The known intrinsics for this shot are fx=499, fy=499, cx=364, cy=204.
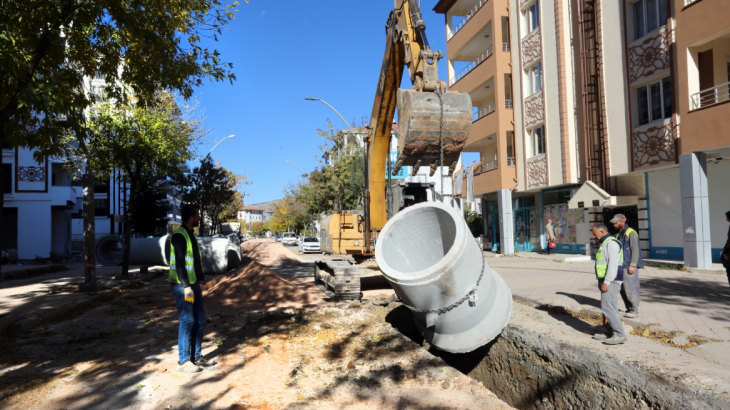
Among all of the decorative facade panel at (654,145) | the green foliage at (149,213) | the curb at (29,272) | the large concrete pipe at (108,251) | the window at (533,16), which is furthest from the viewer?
the green foliage at (149,213)

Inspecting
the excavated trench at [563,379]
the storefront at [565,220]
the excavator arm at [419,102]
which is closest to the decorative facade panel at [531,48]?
the storefront at [565,220]

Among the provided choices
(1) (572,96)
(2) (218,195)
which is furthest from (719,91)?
(2) (218,195)

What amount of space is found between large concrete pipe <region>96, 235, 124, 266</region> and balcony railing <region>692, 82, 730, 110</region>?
20.9 metres

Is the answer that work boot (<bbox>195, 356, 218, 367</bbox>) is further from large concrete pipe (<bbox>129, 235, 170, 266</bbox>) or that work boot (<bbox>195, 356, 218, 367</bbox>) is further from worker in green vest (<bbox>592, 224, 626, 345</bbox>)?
large concrete pipe (<bbox>129, 235, 170, 266</bbox>)

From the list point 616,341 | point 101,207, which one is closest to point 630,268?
point 616,341

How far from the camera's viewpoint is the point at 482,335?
6.00 m

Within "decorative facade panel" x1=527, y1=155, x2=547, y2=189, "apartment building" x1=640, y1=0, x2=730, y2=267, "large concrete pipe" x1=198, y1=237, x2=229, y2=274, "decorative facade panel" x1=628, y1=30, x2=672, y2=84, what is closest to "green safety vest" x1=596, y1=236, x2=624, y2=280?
"apartment building" x1=640, y1=0, x2=730, y2=267

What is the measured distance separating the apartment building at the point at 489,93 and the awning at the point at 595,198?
5.14m

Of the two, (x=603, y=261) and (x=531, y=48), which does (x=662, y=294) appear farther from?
(x=531, y=48)

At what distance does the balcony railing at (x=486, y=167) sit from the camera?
83.8ft

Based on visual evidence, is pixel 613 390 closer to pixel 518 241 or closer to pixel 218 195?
pixel 518 241

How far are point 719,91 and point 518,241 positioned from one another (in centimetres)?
1323

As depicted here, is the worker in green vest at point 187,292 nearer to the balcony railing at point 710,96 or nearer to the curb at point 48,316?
Answer: the curb at point 48,316

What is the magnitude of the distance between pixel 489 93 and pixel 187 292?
24.6m
